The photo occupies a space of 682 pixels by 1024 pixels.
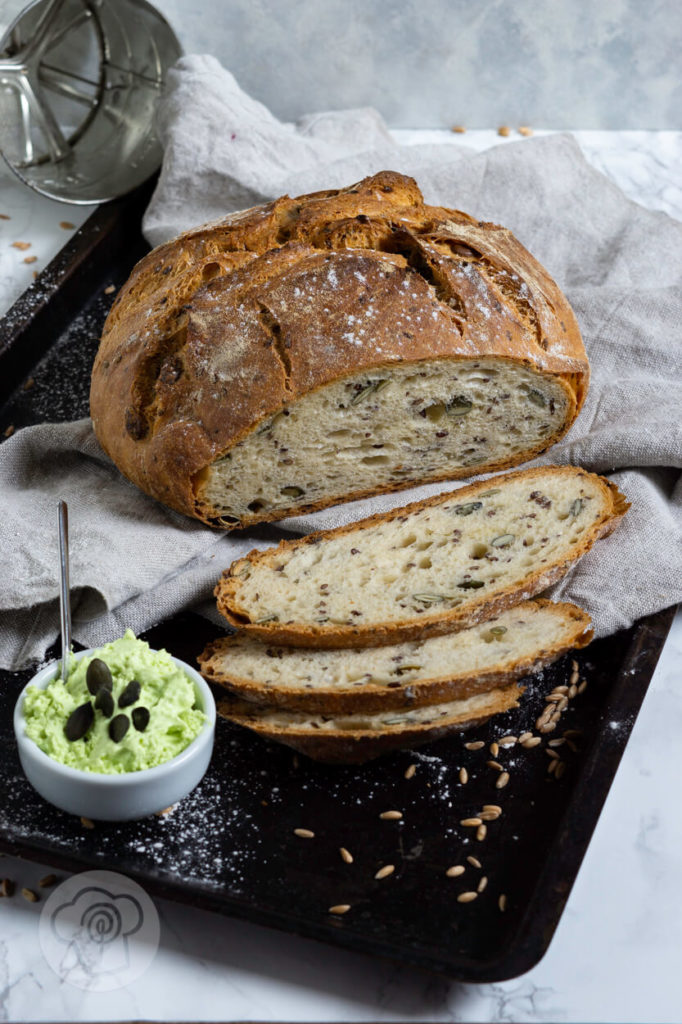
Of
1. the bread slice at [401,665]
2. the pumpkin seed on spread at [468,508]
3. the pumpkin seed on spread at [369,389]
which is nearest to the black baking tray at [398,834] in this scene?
the bread slice at [401,665]

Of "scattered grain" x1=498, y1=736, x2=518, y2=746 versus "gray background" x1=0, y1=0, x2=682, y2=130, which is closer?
"scattered grain" x1=498, y1=736, x2=518, y2=746

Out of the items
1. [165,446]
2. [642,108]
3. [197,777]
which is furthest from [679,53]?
[197,777]

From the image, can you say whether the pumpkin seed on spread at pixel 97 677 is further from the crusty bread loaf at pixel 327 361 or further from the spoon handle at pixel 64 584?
the crusty bread loaf at pixel 327 361

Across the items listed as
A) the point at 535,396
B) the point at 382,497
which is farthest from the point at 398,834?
the point at 535,396

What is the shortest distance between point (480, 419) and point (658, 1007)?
156 centimetres

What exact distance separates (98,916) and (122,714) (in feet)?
1.39

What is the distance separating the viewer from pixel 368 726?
2.49 metres

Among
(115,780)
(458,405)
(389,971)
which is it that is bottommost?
(389,971)

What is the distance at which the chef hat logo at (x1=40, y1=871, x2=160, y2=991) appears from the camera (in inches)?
85.9

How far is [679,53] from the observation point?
190 inches

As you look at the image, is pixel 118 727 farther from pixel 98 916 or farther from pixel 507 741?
pixel 507 741

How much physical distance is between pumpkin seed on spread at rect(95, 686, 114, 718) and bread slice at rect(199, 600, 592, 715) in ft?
1.32

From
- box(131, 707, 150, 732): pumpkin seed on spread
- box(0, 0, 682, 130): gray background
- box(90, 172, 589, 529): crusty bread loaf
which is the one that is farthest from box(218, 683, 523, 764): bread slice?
box(0, 0, 682, 130): gray background

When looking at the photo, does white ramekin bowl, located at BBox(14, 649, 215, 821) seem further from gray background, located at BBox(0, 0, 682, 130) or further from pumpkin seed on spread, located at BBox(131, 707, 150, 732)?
gray background, located at BBox(0, 0, 682, 130)
